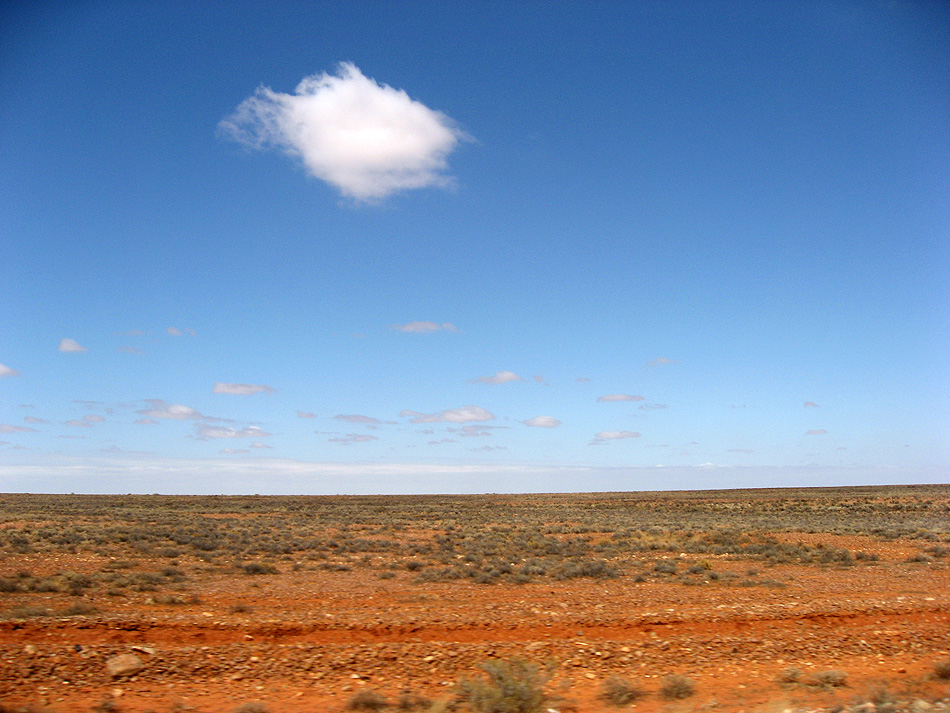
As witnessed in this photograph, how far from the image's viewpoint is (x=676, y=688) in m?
8.08

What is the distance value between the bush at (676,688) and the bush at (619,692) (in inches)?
12.2

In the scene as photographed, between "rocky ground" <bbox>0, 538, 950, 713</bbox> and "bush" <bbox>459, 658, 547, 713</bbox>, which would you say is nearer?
"bush" <bbox>459, 658, 547, 713</bbox>

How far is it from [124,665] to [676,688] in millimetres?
7642

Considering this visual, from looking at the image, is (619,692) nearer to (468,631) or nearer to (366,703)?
(366,703)

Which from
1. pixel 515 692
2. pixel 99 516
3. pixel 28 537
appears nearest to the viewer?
pixel 515 692

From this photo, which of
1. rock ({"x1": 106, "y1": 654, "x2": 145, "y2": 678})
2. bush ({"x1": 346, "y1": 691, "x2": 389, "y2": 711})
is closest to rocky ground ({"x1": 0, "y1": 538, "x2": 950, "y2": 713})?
A: rock ({"x1": 106, "y1": 654, "x2": 145, "y2": 678})

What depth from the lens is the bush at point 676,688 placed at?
26.3 ft

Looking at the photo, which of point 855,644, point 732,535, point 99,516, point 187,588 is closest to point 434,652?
point 855,644

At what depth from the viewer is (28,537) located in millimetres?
25172

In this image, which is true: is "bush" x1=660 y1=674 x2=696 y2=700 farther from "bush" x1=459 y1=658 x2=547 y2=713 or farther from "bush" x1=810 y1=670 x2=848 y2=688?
"bush" x1=810 y1=670 x2=848 y2=688

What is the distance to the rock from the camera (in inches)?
340

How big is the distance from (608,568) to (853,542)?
48.6 ft

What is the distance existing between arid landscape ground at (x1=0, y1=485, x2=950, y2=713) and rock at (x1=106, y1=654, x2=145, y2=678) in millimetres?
31

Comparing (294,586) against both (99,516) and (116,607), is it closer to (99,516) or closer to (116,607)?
Result: (116,607)
